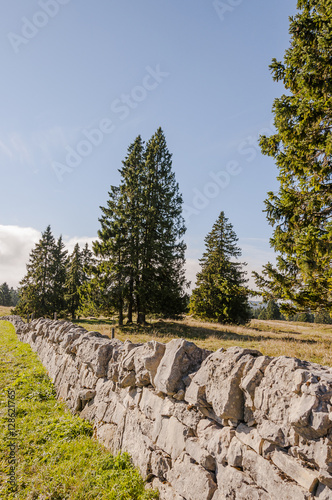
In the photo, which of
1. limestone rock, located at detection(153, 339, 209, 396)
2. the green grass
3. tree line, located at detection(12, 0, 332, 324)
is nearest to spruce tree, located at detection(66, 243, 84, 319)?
tree line, located at detection(12, 0, 332, 324)

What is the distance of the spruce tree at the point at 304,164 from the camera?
24.9ft

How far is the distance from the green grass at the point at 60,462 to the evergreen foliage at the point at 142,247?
14217 millimetres

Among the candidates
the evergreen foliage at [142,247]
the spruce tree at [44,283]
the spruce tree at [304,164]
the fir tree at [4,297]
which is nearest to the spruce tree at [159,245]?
the evergreen foliage at [142,247]

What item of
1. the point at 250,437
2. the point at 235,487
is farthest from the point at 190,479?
the point at 250,437

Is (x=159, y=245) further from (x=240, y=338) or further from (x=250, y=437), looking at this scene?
(x=250, y=437)

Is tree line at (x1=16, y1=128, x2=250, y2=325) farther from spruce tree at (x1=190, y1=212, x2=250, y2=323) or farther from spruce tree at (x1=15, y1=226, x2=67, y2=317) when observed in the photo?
spruce tree at (x1=15, y1=226, x2=67, y2=317)

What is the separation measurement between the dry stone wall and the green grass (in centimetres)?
25

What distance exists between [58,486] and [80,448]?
80 cm

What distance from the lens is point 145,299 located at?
2038 centimetres

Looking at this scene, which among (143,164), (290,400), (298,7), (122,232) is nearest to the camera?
(290,400)

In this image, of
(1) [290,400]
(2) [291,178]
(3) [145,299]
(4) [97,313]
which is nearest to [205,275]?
(3) [145,299]

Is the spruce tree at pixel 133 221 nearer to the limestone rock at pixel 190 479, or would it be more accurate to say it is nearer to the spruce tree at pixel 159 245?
the spruce tree at pixel 159 245

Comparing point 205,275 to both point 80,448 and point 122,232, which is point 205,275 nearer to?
point 122,232

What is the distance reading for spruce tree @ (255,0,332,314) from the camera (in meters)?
7.58
